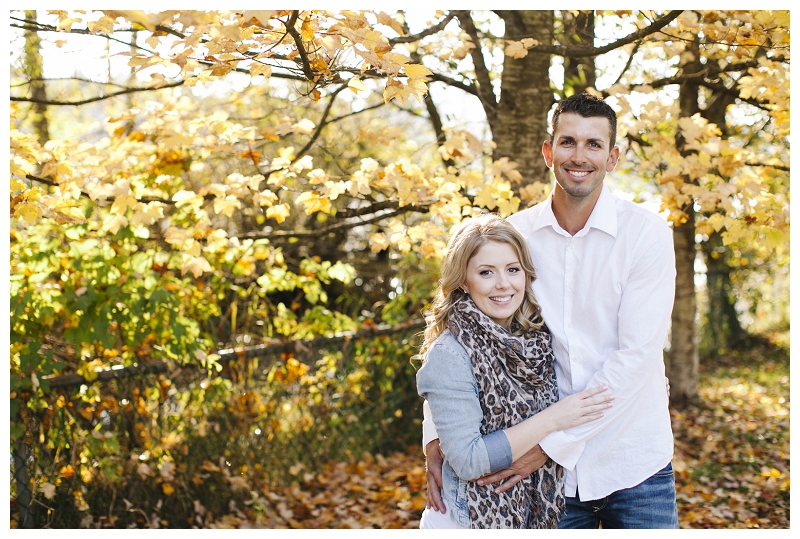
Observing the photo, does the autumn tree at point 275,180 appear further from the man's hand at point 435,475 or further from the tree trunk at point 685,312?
the tree trunk at point 685,312

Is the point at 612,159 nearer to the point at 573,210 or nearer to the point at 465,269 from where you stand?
the point at 573,210

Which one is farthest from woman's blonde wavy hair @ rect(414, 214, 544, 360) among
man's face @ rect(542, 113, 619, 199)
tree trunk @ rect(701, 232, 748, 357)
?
tree trunk @ rect(701, 232, 748, 357)

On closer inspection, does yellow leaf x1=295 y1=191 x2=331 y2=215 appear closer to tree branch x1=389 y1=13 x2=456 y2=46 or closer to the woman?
tree branch x1=389 y1=13 x2=456 y2=46

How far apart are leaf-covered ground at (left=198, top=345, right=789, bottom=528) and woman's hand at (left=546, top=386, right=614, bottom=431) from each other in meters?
2.40

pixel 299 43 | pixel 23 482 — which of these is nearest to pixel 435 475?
pixel 299 43

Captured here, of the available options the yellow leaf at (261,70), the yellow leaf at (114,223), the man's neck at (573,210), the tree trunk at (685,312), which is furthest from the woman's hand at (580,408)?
the tree trunk at (685,312)

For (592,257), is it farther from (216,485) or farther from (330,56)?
(216,485)

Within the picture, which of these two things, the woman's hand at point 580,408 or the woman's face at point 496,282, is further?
the woman's face at point 496,282

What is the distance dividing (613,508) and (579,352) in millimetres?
527

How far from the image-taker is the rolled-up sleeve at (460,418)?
6.32ft

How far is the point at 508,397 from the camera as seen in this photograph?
2037 millimetres

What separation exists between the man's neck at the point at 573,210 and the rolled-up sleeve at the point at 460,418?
24.8 inches

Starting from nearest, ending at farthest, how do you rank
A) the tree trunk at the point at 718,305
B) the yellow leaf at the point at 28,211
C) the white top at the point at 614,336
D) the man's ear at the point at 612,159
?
1. the white top at the point at 614,336
2. the man's ear at the point at 612,159
3. the yellow leaf at the point at 28,211
4. the tree trunk at the point at 718,305
